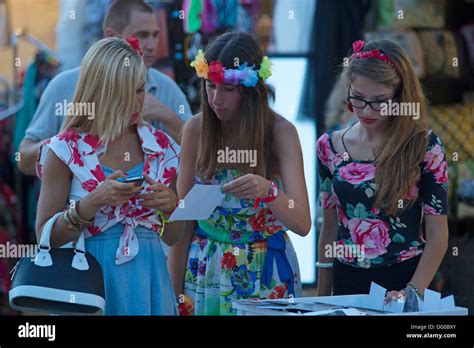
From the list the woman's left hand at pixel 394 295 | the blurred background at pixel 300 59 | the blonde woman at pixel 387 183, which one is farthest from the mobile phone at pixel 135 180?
the blurred background at pixel 300 59

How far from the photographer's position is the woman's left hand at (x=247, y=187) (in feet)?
9.80

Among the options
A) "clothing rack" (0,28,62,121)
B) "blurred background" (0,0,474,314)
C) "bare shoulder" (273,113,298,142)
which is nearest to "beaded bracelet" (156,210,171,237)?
"bare shoulder" (273,113,298,142)

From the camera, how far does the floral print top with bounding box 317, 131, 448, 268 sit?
121 inches

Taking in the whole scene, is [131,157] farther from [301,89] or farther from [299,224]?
[301,89]

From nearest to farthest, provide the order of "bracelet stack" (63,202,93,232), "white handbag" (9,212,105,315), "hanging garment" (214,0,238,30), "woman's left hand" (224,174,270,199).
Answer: "white handbag" (9,212,105,315), "bracelet stack" (63,202,93,232), "woman's left hand" (224,174,270,199), "hanging garment" (214,0,238,30)

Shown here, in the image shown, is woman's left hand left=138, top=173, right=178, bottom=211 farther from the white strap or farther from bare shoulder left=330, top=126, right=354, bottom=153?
bare shoulder left=330, top=126, right=354, bottom=153

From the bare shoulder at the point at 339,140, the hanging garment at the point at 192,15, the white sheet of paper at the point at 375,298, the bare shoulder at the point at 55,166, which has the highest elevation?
the hanging garment at the point at 192,15

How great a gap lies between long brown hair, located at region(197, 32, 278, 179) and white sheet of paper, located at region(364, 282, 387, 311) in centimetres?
55

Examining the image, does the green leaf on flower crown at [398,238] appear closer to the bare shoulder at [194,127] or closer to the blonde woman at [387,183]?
the blonde woman at [387,183]

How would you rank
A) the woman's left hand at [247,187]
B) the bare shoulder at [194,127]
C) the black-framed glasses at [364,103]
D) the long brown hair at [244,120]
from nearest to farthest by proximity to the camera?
the woman's left hand at [247,187]
the black-framed glasses at [364,103]
the long brown hair at [244,120]
the bare shoulder at [194,127]

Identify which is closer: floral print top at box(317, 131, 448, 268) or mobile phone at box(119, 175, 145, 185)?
mobile phone at box(119, 175, 145, 185)

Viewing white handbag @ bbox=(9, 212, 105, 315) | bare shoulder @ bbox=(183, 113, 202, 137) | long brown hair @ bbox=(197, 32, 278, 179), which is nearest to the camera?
white handbag @ bbox=(9, 212, 105, 315)

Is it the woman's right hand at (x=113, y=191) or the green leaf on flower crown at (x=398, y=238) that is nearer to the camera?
the woman's right hand at (x=113, y=191)

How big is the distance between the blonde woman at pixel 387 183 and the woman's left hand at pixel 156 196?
0.57 meters
